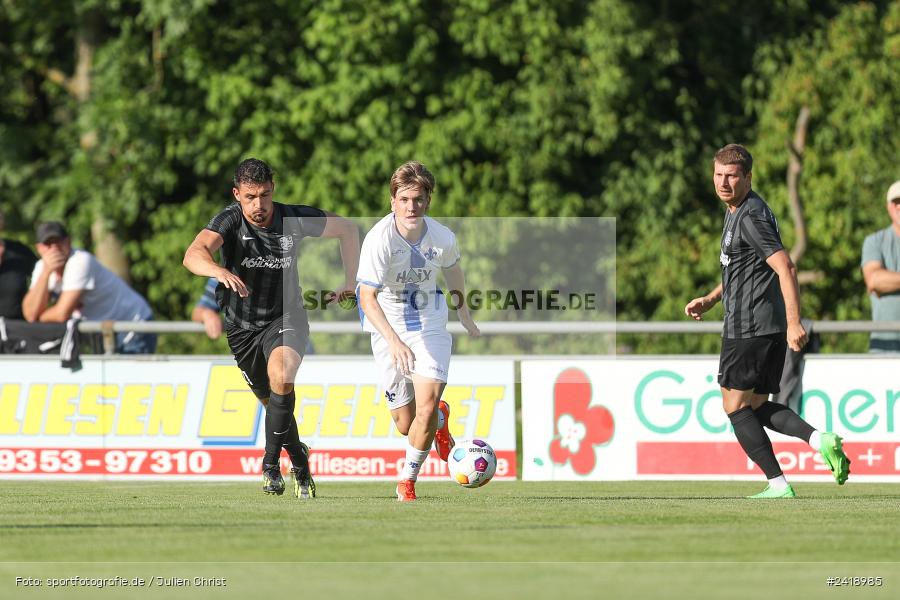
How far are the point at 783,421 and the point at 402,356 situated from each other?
267 centimetres

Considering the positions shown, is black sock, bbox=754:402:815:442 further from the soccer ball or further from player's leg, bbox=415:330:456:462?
player's leg, bbox=415:330:456:462

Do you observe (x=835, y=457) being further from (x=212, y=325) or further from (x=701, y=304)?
(x=212, y=325)

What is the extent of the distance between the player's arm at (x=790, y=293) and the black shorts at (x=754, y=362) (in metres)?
0.36

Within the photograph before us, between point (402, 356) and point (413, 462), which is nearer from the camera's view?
point (402, 356)

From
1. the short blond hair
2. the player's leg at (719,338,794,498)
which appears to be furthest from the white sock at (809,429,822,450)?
the short blond hair

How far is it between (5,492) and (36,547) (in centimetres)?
473

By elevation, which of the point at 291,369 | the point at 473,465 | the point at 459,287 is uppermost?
the point at 459,287

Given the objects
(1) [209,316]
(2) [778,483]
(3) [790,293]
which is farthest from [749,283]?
(1) [209,316]

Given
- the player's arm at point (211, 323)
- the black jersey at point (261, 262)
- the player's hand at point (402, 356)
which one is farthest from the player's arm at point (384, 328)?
the player's arm at point (211, 323)

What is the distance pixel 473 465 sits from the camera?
32.8 feet

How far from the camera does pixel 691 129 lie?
22.0 meters

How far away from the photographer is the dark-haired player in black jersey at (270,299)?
10.0 m

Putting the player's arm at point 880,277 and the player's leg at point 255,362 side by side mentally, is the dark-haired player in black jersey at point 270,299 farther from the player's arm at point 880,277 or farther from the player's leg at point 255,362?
the player's arm at point 880,277

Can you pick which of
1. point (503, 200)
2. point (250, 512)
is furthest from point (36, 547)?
point (503, 200)
